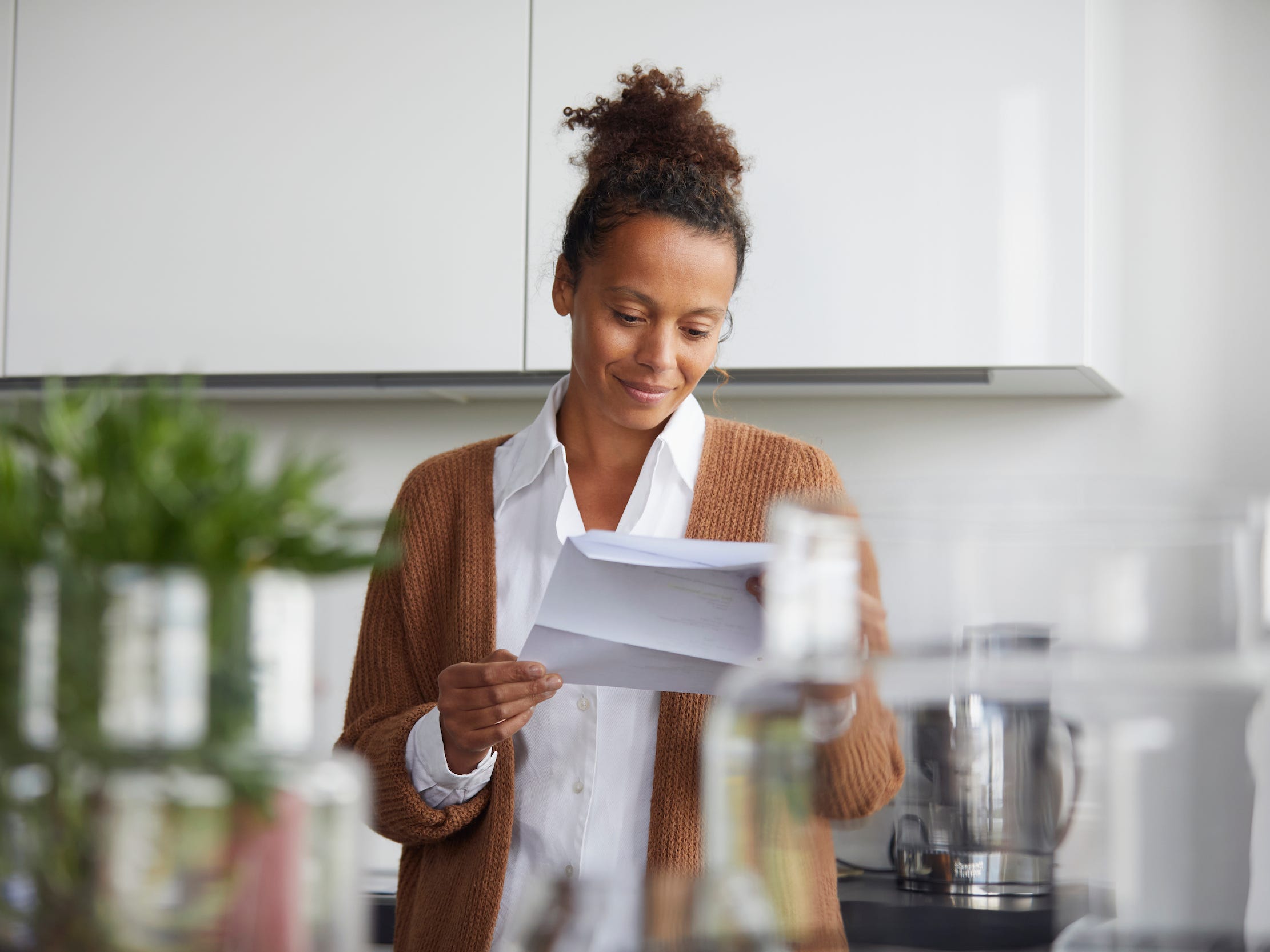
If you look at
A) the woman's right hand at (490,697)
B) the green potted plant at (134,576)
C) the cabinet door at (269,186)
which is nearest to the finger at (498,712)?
the woman's right hand at (490,697)

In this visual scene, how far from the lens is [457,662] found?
4.15 ft

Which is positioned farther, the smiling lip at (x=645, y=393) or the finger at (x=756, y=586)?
the smiling lip at (x=645, y=393)

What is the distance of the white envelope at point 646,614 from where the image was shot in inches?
35.5

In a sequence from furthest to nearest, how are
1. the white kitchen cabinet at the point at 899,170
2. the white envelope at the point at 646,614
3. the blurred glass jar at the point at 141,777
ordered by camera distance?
1. the white kitchen cabinet at the point at 899,170
2. the white envelope at the point at 646,614
3. the blurred glass jar at the point at 141,777

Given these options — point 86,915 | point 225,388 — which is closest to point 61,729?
point 86,915

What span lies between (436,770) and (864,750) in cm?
66

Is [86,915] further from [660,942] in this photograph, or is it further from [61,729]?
[660,942]

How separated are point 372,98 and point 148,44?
40 centimetres

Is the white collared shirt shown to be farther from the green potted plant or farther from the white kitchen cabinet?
the green potted plant

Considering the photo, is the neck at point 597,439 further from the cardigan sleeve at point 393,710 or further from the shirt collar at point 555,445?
the cardigan sleeve at point 393,710

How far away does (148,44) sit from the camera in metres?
2.09

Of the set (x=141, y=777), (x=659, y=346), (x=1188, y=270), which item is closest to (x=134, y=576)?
(x=141, y=777)

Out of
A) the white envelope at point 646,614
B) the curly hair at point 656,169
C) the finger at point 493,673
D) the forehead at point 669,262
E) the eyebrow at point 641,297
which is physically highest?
the curly hair at point 656,169

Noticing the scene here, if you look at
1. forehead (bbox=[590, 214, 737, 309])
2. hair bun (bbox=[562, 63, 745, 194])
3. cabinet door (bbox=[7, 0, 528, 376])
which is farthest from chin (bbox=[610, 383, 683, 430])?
cabinet door (bbox=[7, 0, 528, 376])
